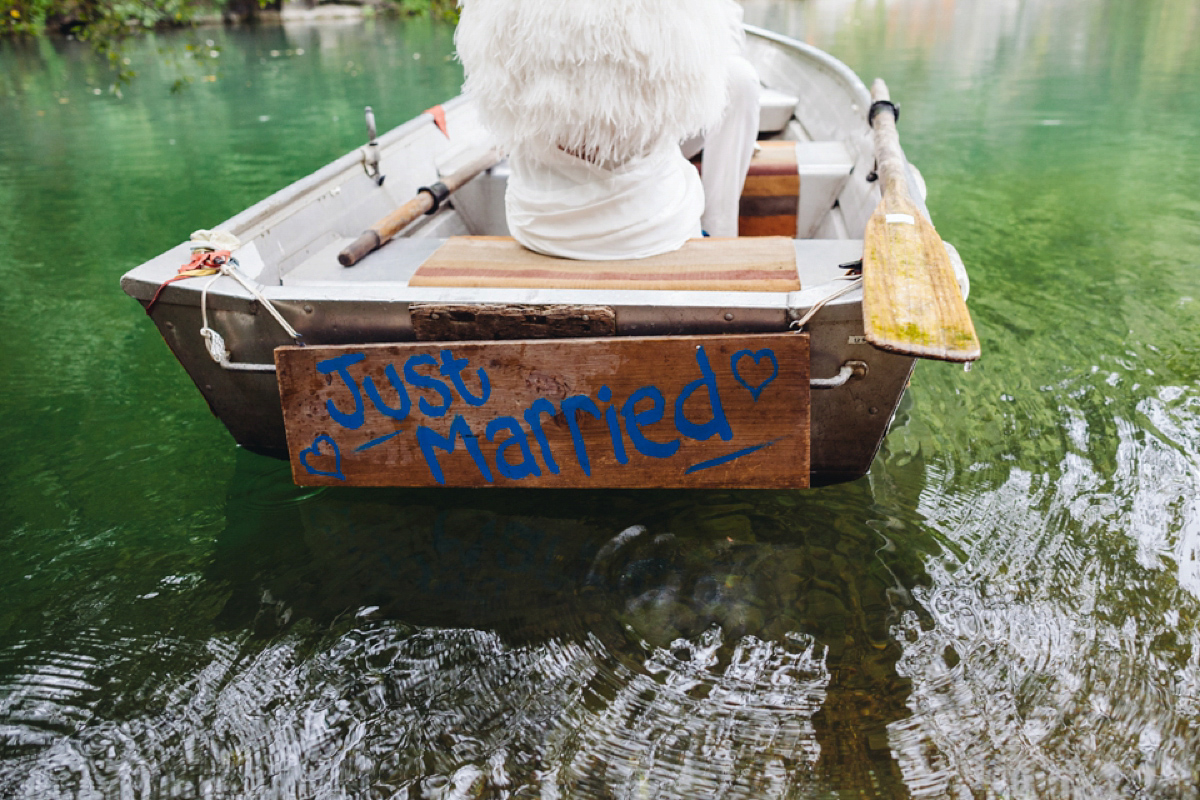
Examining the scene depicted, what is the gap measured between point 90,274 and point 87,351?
1.25 metres

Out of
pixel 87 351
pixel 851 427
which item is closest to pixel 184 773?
pixel 851 427

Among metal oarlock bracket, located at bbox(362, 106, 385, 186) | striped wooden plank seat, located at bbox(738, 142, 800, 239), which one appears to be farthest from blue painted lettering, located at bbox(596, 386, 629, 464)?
metal oarlock bracket, located at bbox(362, 106, 385, 186)

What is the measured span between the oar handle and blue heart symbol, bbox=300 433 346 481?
1.65m

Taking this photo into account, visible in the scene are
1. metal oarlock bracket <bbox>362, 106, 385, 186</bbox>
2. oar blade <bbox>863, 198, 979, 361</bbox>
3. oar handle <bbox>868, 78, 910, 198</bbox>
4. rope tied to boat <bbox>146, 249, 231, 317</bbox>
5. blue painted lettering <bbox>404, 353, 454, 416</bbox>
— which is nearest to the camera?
oar blade <bbox>863, 198, 979, 361</bbox>

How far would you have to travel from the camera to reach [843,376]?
1.99 m

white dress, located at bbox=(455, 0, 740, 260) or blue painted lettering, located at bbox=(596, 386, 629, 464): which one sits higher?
white dress, located at bbox=(455, 0, 740, 260)

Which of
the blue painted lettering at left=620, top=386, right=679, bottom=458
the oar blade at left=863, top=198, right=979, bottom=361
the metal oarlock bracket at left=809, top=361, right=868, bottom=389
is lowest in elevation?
the blue painted lettering at left=620, top=386, right=679, bottom=458

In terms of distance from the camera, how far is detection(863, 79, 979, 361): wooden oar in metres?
1.65

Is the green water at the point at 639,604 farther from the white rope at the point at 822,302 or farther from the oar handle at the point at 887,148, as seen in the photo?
the oar handle at the point at 887,148

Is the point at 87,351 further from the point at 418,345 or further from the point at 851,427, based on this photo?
the point at 851,427

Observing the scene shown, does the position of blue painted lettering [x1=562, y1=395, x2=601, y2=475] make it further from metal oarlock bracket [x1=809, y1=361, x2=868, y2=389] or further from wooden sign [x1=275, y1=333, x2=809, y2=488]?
metal oarlock bracket [x1=809, y1=361, x2=868, y2=389]

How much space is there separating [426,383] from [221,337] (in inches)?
23.3

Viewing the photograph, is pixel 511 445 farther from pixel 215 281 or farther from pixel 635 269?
pixel 215 281

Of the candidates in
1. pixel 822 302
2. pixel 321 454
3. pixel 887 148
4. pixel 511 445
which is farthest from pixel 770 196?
pixel 321 454
